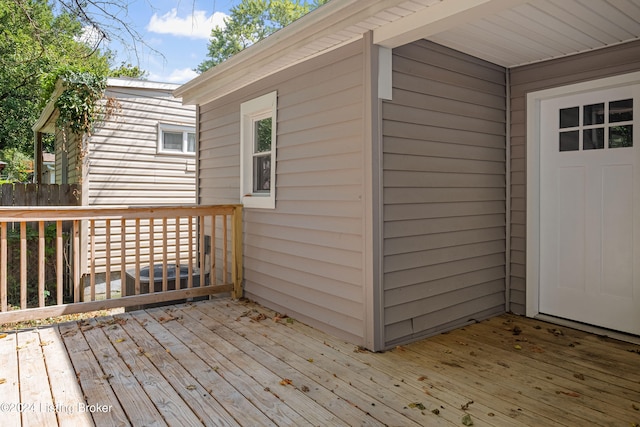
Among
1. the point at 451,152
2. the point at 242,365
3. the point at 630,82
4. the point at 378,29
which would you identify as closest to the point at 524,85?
the point at 630,82

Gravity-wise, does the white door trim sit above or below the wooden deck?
above

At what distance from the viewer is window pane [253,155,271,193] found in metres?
4.48

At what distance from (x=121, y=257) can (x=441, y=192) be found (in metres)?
3.15

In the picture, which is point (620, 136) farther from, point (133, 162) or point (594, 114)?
point (133, 162)

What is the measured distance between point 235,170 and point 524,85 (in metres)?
3.11

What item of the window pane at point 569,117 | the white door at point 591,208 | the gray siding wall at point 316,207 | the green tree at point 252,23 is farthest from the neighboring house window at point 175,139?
the green tree at point 252,23

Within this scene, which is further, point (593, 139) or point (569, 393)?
point (593, 139)

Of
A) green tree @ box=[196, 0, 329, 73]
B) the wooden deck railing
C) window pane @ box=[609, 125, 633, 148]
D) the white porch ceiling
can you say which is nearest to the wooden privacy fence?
the wooden deck railing

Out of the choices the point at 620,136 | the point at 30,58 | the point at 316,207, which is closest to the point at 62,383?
the point at 316,207

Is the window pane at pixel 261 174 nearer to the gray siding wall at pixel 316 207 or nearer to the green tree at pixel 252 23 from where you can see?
the gray siding wall at pixel 316 207

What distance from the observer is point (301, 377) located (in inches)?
104

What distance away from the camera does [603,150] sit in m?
3.51

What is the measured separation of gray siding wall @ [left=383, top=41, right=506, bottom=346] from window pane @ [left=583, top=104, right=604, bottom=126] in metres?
0.69

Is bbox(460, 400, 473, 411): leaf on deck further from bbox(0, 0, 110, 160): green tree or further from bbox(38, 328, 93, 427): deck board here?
bbox(0, 0, 110, 160): green tree
